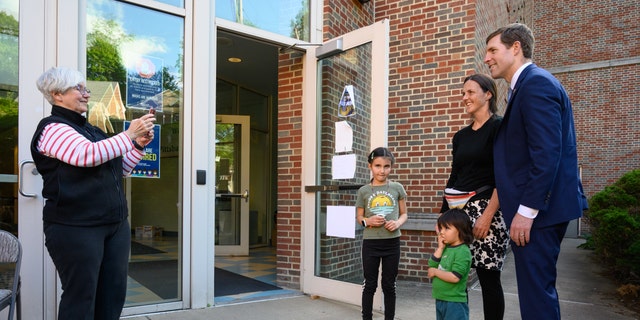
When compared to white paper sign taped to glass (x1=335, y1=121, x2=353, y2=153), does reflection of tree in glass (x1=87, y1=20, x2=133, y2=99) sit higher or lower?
higher

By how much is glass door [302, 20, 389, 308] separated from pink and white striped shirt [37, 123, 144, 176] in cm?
219

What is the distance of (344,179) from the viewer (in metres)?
4.23

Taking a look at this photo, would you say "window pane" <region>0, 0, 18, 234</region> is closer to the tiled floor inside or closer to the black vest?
the black vest

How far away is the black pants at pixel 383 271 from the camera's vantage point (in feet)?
11.1

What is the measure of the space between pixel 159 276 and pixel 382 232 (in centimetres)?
207

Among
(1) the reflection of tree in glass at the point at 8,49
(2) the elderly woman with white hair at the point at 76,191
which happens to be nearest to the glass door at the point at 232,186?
(1) the reflection of tree in glass at the point at 8,49

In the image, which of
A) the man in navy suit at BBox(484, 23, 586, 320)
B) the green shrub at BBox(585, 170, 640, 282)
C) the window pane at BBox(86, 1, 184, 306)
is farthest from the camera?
the green shrub at BBox(585, 170, 640, 282)

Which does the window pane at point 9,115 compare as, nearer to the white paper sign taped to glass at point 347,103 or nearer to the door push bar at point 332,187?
the door push bar at point 332,187

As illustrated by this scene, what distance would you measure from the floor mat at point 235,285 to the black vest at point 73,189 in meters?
2.42

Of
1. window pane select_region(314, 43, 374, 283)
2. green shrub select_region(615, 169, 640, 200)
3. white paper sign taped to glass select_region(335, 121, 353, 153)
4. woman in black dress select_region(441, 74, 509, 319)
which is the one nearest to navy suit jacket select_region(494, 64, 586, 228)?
woman in black dress select_region(441, 74, 509, 319)

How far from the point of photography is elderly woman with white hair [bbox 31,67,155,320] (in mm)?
2204

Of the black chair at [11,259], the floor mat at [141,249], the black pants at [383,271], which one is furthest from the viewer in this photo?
the floor mat at [141,249]

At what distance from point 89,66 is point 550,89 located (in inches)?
123

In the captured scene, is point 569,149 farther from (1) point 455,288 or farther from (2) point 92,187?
(2) point 92,187
